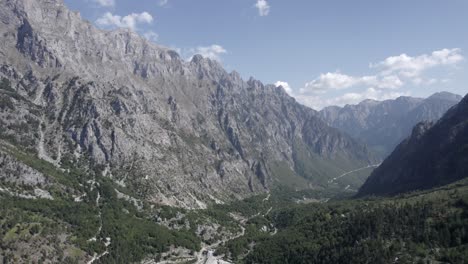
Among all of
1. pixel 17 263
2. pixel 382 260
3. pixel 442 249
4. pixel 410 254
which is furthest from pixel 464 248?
pixel 17 263

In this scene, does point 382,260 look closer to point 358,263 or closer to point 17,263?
point 358,263

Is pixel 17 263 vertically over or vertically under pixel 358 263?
over

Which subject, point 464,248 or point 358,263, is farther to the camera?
point 358,263

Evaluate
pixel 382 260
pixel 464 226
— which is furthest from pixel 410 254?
pixel 464 226

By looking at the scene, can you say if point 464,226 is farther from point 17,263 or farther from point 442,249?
point 17,263

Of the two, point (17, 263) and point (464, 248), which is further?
point (17, 263)

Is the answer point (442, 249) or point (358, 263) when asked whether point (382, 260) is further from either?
point (442, 249)

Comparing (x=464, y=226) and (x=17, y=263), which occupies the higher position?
(x=17, y=263)

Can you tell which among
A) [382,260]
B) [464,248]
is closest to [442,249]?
[464,248]
